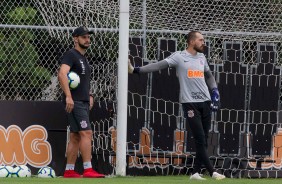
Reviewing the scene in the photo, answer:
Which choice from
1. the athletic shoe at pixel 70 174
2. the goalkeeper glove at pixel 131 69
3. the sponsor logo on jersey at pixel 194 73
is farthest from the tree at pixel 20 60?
the sponsor logo on jersey at pixel 194 73

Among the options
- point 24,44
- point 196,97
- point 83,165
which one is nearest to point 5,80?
point 24,44

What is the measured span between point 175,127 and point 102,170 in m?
1.16

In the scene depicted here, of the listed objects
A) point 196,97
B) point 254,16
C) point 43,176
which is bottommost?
point 43,176

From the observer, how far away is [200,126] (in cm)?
1350

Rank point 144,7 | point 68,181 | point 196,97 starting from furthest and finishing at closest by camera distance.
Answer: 1. point 144,7
2. point 196,97
3. point 68,181

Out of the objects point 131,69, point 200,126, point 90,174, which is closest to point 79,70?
point 131,69

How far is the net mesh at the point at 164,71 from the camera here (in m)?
14.8

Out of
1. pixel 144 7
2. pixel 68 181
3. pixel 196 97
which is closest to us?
pixel 68 181

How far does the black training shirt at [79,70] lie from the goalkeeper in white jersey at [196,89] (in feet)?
2.19

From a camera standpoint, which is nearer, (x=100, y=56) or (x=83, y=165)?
(x=83, y=165)

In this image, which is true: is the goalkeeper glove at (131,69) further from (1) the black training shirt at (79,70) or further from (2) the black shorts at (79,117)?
(2) the black shorts at (79,117)

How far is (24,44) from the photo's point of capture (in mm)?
15266

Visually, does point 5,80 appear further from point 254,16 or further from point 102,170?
point 254,16

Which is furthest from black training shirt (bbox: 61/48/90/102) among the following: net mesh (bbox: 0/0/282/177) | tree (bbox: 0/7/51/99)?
tree (bbox: 0/7/51/99)
